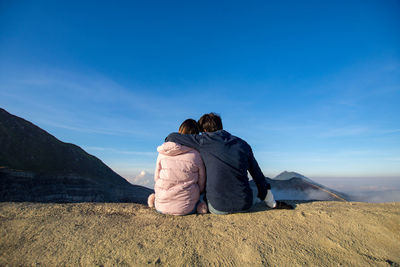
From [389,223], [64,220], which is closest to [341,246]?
[389,223]

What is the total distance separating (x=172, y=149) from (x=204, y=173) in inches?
25.5

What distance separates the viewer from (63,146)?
1767cm

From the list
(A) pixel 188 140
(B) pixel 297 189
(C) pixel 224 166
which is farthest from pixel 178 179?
(B) pixel 297 189

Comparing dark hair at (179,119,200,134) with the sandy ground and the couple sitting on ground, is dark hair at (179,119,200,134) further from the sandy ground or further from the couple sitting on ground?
the sandy ground

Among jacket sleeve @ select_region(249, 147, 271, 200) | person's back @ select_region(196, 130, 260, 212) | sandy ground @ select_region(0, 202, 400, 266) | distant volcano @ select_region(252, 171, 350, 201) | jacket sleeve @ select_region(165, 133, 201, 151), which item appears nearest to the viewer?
sandy ground @ select_region(0, 202, 400, 266)

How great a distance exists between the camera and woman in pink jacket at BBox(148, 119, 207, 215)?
293 cm

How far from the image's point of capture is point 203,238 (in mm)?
Answer: 2342

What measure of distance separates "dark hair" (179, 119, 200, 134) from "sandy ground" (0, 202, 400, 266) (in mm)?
1330

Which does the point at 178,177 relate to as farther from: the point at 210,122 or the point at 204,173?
the point at 210,122

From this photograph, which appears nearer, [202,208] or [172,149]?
[172,149]

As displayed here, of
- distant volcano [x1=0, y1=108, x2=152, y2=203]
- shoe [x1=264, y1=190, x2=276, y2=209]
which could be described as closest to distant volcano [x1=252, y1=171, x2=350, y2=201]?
shoe [x1=264, y1=190, x2=276, y2=209]

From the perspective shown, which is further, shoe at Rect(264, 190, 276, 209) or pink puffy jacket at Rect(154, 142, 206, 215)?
shoe at Rect(264, 190, 276, 209)

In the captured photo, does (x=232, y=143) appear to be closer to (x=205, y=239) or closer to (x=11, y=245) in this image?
(x=205, y=239)

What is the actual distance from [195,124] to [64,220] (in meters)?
2.42
